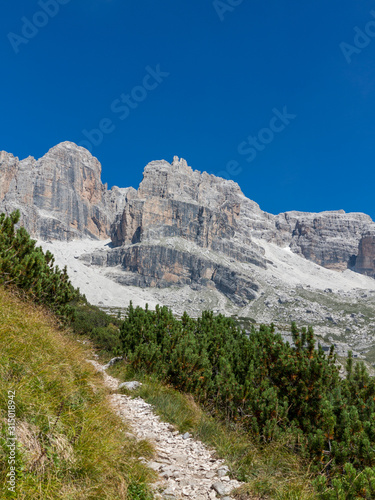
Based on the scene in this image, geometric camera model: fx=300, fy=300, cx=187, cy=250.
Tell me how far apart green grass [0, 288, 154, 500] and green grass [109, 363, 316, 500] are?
1.47 m

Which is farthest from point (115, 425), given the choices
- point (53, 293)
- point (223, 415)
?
point (53, 293)

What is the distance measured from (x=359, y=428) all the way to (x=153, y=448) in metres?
3.57

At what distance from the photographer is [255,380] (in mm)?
7371

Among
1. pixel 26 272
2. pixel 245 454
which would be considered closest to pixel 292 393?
pixel 245 454

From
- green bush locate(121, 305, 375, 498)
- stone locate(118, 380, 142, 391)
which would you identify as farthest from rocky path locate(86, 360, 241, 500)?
stone locate(118, 380, 142, 391)

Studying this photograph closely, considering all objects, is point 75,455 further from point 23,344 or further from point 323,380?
point 323,380

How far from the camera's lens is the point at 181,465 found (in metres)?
5.13

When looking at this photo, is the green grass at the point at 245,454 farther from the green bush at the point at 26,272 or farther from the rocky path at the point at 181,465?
the green bush at the point at 26,272

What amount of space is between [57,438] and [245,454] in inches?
136

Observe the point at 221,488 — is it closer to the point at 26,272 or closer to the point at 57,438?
the point at 57,438

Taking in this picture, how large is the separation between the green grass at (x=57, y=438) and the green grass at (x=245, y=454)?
4.82 feet

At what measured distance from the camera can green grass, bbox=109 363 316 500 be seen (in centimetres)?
429

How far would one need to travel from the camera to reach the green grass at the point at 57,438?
10.3ft

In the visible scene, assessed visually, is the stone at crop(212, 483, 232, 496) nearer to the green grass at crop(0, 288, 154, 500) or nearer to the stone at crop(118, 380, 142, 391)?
the green grass at crop(0, 288, 154, 500)
